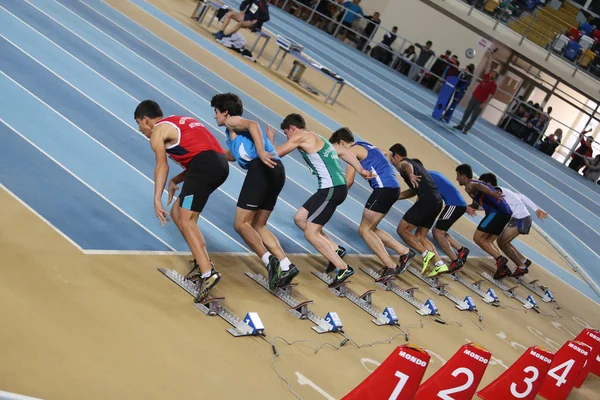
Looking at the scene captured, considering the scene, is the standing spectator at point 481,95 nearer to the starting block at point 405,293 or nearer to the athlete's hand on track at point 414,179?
the athlete's hand on track at point 414,179

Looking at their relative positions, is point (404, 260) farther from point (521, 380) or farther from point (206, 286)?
point (206, 286)

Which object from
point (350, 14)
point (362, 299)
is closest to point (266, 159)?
point (362, 299)

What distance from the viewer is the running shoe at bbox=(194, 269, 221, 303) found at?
6.60m

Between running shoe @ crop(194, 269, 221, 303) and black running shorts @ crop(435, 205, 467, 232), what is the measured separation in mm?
5628

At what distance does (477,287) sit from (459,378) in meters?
5.30

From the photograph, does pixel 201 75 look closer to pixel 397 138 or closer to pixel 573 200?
pixel 397 138

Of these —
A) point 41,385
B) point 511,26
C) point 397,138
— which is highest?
point 511,26

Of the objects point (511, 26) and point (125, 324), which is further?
point (511, 26)

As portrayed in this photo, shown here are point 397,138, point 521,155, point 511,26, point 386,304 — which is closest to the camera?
point 386,304

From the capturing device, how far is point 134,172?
9.09 metres

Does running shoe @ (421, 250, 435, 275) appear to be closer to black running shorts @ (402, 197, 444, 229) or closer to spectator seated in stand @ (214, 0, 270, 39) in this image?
black running shorts @ (402, 197, 444, 229)

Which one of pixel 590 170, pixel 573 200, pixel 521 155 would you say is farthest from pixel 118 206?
pixel 590 170

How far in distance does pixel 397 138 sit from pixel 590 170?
1128 cm

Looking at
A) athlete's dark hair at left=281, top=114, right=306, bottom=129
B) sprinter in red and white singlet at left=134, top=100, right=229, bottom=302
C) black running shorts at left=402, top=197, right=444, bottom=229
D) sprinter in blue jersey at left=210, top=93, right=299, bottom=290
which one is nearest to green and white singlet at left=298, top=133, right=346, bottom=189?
athlete's dark hair at left=281, top=114, right=306, bottom=129
